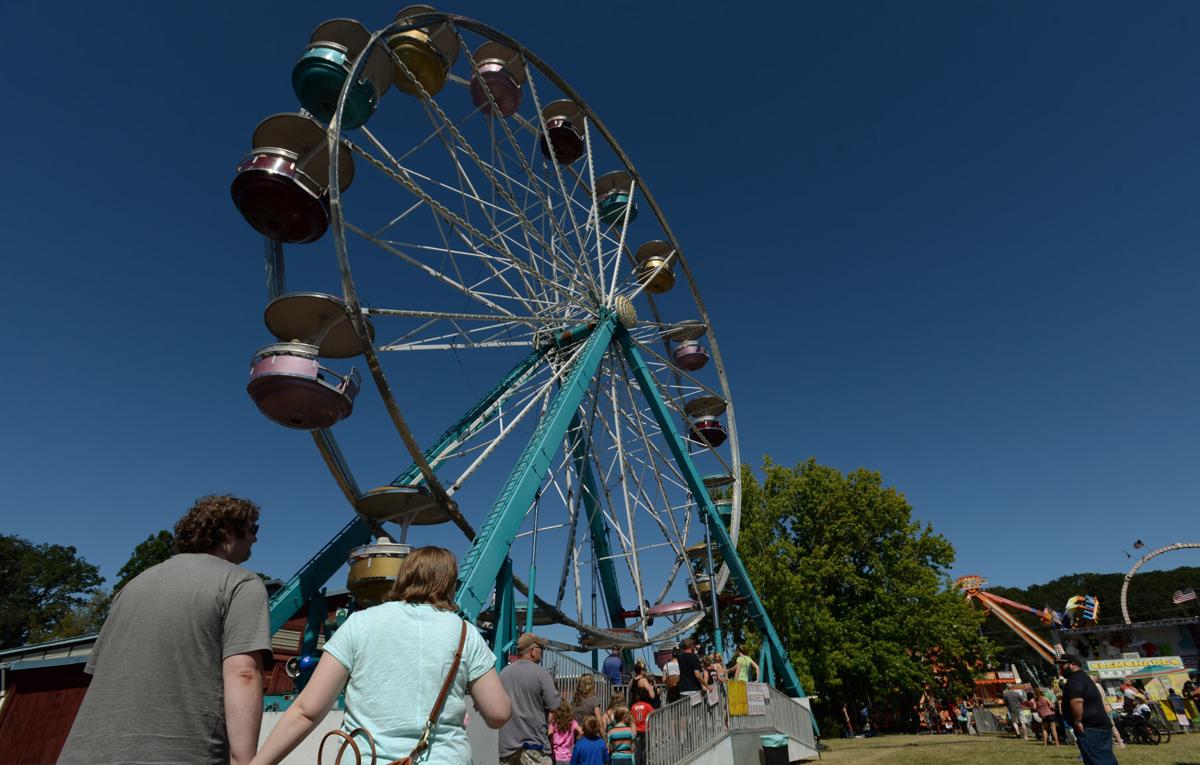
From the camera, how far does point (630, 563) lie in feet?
56.3

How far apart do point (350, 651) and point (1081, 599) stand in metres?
47.4

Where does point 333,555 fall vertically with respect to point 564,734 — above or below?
above

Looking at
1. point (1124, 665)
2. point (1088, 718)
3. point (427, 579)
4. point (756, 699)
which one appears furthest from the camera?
point (1124, 665)

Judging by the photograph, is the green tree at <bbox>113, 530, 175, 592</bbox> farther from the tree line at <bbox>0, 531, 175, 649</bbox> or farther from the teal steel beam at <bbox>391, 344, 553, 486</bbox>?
the teal steel beam at <bbox>391, 344, 553, 486</bbox>

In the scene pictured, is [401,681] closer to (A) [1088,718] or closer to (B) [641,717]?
(A) [1088,718]

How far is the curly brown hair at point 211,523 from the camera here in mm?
2340

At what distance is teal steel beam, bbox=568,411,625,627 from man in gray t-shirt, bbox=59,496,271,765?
1467cm

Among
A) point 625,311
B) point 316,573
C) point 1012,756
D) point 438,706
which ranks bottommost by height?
point 1012,756

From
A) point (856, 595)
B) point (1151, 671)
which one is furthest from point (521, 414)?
point (1151, 671)

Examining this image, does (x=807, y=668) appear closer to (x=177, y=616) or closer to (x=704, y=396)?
(x=704, y=396)

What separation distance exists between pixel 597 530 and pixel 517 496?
311 inches

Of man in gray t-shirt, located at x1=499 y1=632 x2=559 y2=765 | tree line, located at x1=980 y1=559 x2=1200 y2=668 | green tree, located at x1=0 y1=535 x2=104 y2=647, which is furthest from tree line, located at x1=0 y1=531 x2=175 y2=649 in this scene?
tree line, located at x1=980 y1=559 x2=1200 y2=668

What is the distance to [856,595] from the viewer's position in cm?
2633

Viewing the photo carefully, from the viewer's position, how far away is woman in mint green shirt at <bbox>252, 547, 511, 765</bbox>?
197 cm
